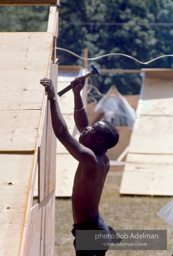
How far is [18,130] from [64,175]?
5.43 metres

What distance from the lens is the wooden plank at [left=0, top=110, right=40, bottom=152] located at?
12.5 feet

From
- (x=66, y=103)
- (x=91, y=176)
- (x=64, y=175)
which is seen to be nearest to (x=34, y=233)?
(x=91, y=176)

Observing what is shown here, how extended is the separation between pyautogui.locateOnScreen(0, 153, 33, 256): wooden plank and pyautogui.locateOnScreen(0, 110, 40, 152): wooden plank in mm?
96

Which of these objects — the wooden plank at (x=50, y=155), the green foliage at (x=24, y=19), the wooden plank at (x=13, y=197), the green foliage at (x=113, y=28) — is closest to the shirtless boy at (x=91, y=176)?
the wooden plank at (x=13, y=197)

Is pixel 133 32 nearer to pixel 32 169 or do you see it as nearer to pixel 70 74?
pixel 70 74

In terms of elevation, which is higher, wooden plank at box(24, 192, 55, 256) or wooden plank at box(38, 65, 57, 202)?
wooden plank at box(38, 65, 57, 202)

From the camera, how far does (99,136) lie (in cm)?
360

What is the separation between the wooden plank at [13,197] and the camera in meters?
3.22

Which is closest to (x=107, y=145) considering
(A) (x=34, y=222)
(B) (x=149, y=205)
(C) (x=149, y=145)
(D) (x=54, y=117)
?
(D) (x=54, y=117)

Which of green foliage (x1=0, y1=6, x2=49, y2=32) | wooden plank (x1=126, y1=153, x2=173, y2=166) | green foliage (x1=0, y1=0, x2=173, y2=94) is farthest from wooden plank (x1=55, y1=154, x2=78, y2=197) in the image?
green foliage (x1=0, y1=6, x2=49, y2=32)

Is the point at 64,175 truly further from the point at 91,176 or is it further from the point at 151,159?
the point at 91,176

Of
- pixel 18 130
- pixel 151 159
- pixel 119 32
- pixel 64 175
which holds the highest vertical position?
pixel 18 130

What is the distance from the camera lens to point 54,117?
11.2 feet

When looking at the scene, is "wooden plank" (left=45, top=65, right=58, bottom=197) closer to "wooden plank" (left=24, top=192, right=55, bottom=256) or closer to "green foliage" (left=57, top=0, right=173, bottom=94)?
"wooden plank" (left=24, top=192, right=55, bottom=256)
